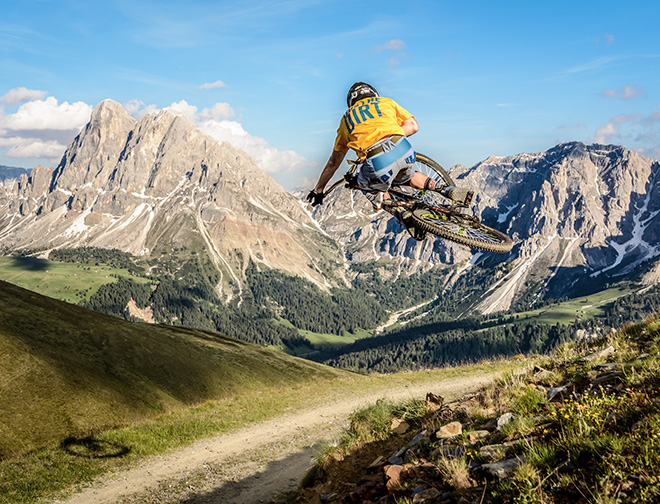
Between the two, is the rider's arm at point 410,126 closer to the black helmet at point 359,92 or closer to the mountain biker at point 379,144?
the mountain biker at point 379,144

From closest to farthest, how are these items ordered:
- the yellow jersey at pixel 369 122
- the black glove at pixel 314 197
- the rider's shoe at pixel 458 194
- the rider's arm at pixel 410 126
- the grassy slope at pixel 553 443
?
1. the grassy slope at pixel 553 443
2. the yellow jersey at pixel 369 122
3. the rider's arm at pixel 410 126
4. the rider's shoe at pixel 458 194
5. the black glove at pixel 314 197

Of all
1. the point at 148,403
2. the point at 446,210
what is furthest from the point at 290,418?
the point at 446,210

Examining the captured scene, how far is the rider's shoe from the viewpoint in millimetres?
11211

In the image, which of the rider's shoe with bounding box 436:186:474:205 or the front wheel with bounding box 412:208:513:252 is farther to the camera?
the rider's shoe with bounding box 436:186:474:205

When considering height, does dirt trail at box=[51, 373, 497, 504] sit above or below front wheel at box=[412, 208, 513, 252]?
below

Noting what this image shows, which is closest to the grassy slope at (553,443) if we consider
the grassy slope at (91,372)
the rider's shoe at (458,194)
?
the rider's shoe at (458,194)

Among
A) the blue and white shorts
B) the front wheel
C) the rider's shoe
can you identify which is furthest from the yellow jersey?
the front wheel

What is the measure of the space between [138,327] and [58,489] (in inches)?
1038

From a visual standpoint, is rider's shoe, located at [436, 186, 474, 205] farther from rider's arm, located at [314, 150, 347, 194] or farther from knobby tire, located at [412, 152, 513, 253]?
rider's arm, located at [314, 150, 347, 194]

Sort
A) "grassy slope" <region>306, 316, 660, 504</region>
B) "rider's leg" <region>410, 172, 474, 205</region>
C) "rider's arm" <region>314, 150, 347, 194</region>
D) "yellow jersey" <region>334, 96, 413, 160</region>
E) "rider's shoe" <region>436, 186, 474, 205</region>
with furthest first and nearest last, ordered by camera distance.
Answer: "rider's arm" <region>314, 150, 347, 194</region>, "rider's shoe" <region>436, 186, 474, 205</region>, "rider's leg" <region>410, 172, 474, 205</region>, "yellow jersey" <region>334, 96, 413, 160</region>, "grassy slope" <region>306, 316, 660, 504</region>

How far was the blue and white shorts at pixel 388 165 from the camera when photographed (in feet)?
33.9

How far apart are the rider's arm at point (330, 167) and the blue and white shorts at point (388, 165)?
94cm

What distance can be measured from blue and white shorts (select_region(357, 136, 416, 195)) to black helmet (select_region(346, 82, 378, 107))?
5.07ft

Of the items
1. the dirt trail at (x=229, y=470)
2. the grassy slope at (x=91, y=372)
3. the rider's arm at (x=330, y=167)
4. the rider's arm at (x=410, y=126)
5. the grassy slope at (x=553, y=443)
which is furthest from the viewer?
the grassy slope at (x=91, y=372)
